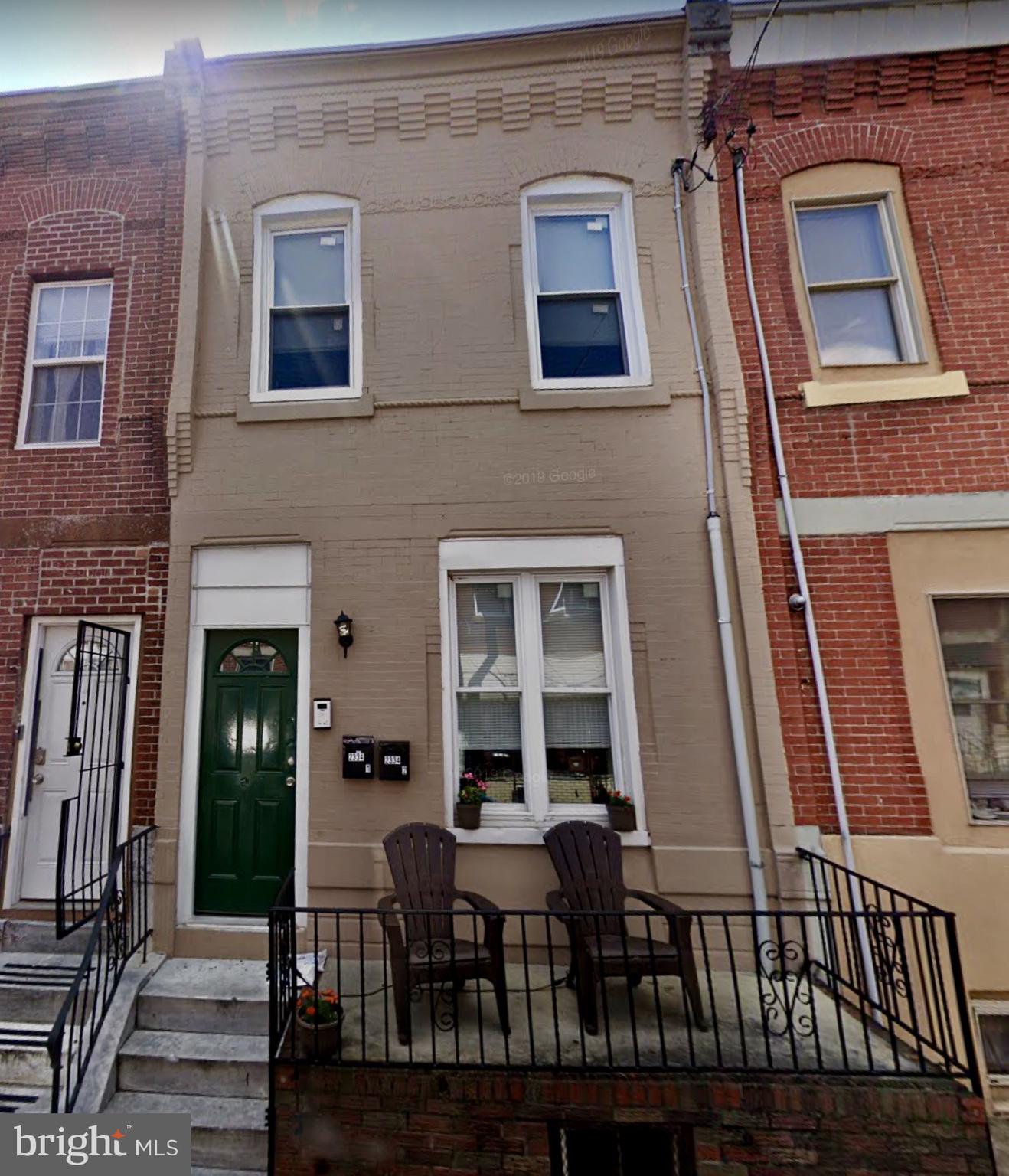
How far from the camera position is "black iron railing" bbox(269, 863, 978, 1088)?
321 cm

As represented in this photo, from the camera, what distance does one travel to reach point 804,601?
473 cm

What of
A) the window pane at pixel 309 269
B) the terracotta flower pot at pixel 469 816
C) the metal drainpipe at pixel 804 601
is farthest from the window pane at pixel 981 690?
the window pane at pixel 309 269

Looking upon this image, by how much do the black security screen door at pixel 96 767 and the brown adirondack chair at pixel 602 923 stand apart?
3.48 m

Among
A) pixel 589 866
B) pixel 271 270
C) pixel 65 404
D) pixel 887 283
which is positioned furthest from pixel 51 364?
pixel 887 283

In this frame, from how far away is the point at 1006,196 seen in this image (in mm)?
5344

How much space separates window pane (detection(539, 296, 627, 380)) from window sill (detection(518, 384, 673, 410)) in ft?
0.89

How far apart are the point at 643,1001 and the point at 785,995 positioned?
1044mm

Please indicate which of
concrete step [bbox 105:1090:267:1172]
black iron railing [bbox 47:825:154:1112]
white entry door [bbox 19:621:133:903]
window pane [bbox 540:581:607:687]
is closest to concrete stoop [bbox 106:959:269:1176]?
concrete step [bbox 105:1090:267:1172]

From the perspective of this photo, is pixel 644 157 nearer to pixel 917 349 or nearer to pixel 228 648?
pixel 917 349

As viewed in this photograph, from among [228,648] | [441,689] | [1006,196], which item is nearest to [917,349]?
[1006,196]

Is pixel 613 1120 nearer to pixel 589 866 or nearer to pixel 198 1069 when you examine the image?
pixel 589 866

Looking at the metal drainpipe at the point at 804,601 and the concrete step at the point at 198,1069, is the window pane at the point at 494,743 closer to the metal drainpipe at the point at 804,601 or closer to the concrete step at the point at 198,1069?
the concrete step at the point at 198,1069

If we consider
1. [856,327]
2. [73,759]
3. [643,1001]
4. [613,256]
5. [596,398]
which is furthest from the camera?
[613,256]

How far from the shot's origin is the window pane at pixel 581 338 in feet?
17.8
